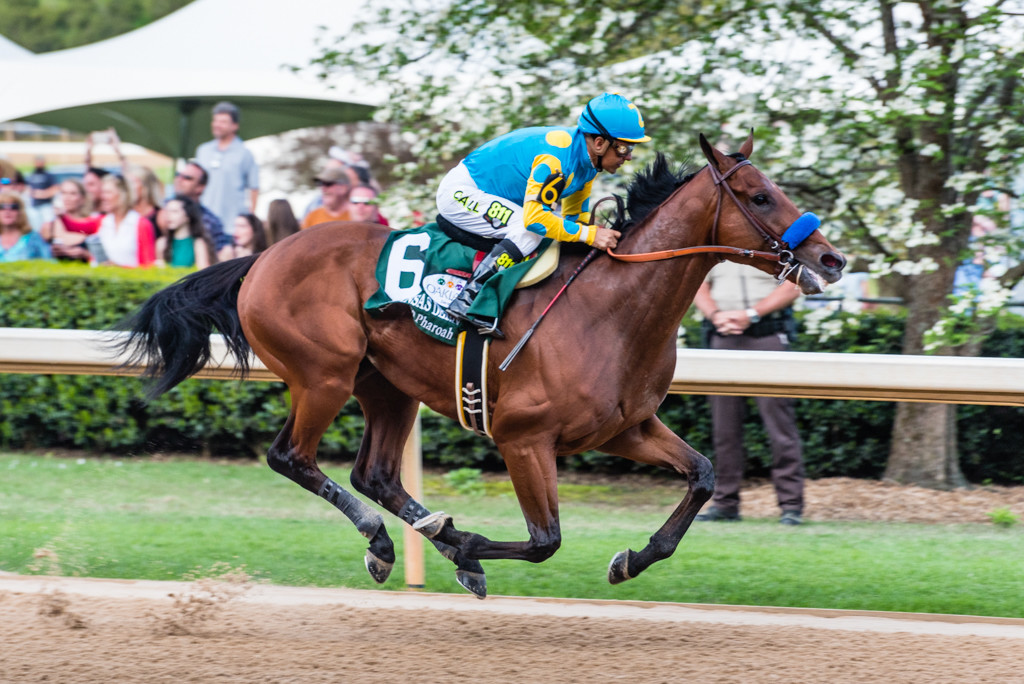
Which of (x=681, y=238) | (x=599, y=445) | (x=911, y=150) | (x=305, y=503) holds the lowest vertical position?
(x=305, y=503)

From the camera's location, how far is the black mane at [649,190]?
405 centimetres

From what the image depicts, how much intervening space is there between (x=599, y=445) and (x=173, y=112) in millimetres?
7111

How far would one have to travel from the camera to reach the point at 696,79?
237 inches

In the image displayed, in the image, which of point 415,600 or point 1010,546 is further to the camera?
point 1010,546

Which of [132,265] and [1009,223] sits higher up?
[1009,223]

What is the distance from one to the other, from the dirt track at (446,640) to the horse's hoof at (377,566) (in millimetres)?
151

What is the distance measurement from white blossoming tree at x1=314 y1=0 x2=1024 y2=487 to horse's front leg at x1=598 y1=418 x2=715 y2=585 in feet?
6.92

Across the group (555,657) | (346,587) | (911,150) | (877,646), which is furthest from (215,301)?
(911,150)

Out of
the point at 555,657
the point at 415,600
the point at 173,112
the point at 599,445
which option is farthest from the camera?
the point at 173,112

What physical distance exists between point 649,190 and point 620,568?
1.34 m

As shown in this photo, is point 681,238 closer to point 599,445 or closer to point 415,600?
point 599,445

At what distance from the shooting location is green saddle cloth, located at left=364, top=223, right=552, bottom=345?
396cm

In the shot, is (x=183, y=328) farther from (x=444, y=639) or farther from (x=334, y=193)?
(x=334, y=193)

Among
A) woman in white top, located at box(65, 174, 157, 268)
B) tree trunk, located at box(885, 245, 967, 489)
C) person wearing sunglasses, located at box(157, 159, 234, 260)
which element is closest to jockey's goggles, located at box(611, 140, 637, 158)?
tree trunk, located at box(885, 245, 967, 489)
